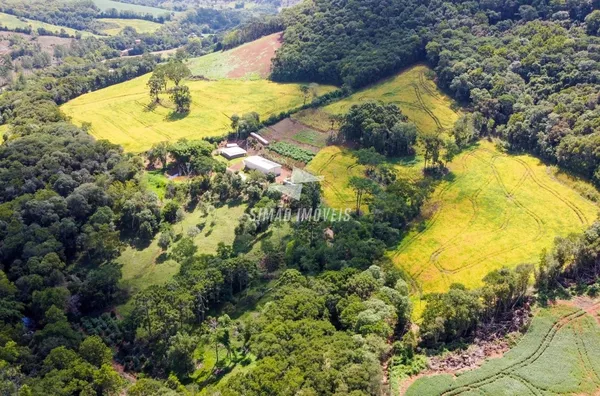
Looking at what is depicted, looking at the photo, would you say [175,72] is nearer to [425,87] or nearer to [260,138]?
[260,138]

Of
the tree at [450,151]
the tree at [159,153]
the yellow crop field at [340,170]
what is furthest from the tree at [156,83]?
the tree at [450,151]

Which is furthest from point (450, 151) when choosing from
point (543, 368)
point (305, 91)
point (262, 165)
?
point (543, 368)

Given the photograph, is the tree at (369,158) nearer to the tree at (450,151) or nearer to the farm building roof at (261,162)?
the tree at (450,151)

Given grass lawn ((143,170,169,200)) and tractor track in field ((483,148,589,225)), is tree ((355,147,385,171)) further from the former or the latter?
grass lawn ((143,170,169,200))

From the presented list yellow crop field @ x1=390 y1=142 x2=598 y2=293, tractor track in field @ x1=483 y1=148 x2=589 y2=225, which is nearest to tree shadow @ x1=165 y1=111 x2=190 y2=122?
yellow crop field @ x1=390 y1=142 x2=598 y2=293

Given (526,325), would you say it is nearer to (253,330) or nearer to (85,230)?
(253,330)

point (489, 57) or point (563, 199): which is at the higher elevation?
point (489, 57)

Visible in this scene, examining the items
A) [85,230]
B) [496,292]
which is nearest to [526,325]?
[496,292]
